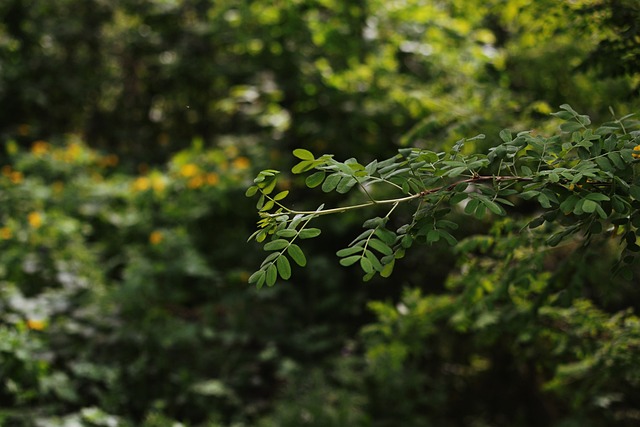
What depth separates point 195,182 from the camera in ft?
14.9

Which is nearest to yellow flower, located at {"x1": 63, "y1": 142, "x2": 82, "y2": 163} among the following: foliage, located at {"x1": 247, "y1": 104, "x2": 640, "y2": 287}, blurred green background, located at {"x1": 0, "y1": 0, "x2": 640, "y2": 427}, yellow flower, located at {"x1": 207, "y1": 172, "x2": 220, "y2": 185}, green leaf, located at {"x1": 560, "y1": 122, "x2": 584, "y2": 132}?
blurred green background, located at {"x1": 0, "y1": 0, "x2": 640, "y2": 427}

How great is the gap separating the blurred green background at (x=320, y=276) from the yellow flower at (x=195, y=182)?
2 centimetres

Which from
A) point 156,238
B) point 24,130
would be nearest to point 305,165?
point 156,238

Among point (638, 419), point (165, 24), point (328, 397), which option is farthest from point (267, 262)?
point (165, 24)

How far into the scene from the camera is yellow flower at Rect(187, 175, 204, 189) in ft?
14.9

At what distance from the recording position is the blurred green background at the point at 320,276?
2540 mm

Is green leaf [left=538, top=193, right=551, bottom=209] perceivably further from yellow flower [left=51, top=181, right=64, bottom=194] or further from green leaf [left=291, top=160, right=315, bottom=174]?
yellow flower [left=51, top=181, right=64, bottom=194]

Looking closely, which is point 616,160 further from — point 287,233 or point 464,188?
point 287,233

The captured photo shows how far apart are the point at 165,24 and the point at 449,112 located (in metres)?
4.83

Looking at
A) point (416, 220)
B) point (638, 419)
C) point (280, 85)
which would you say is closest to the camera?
point (416, 220)

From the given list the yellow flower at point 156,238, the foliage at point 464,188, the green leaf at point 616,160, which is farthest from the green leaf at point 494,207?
the yellow flower at point 156,238

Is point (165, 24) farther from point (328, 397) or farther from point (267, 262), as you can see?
point (267, 262)

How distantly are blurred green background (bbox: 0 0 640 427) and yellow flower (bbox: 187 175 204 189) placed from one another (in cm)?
2

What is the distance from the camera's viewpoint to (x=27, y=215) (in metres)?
4.25
